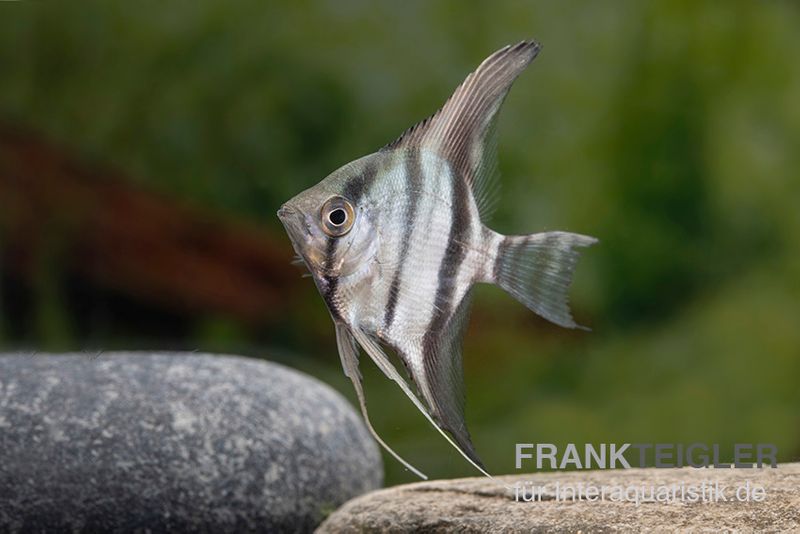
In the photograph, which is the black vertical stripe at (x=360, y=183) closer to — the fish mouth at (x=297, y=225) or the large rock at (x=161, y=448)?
the fish mouth at (x=297, y=225)

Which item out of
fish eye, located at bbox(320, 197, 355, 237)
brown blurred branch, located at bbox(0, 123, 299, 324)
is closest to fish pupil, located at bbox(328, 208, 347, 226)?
fish eye, located at bbox(320, 197, 355, 237)

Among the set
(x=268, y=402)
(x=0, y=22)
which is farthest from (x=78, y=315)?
(x=268, y=402)

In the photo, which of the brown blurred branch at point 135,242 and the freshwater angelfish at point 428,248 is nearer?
the freshwater angelfish at point 428,248

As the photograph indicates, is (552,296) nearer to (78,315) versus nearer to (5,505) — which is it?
(5,505)

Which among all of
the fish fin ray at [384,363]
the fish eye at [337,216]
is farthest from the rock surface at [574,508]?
the fish eye at [337,216]

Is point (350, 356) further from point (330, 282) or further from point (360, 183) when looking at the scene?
point (360, 183)

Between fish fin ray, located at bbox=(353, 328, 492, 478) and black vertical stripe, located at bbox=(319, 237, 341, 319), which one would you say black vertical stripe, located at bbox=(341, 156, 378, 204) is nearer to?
black vertical stripe, located at bbox=(319, 237, 341, 319)
